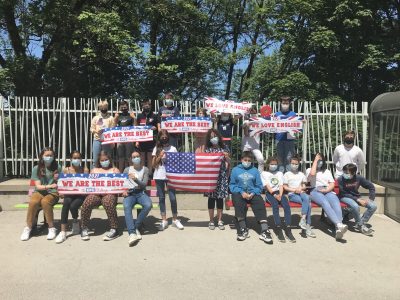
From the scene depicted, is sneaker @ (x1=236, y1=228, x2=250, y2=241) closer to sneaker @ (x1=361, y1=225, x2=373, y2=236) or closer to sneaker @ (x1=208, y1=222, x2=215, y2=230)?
sneaker @ (x1=208, y1=222, x2=215, y2=230)

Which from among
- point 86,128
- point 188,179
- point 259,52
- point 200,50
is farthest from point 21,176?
point 259,52

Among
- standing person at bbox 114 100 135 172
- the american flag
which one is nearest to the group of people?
the american flag

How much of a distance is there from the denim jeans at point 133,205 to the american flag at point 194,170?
0.61 meters

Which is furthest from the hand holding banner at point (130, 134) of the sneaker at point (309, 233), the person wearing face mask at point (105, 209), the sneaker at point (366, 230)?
the sneaker at point (366, 230)

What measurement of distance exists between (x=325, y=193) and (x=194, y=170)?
222cm

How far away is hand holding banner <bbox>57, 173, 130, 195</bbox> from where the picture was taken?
6.32 m

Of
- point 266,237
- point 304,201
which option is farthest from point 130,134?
point 304,201

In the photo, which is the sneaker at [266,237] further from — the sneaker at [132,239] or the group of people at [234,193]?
the sneaker at [132,239]

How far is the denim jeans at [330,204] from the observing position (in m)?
6.48

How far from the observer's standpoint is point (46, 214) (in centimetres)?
625

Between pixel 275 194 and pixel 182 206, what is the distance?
7.02 feet

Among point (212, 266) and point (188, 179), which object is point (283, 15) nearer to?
point (188, 179)

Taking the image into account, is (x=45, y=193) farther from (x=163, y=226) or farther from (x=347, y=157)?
(x=347, y=157)

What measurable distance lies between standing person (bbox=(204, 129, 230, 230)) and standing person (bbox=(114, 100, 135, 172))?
200 cm
